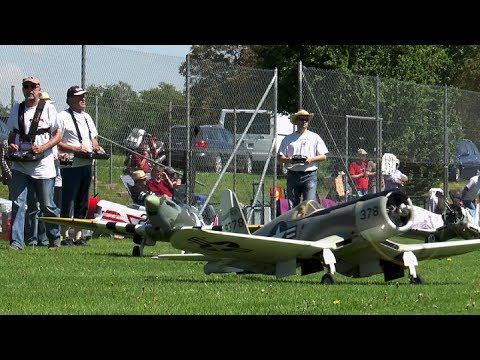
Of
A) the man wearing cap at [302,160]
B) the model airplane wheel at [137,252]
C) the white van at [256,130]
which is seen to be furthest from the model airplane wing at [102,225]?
the white van at [256,130]

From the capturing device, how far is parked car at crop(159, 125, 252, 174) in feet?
63.0

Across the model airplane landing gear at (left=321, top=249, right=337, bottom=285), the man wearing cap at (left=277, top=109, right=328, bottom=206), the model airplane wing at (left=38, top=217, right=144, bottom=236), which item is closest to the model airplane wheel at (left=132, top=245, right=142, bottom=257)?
the model airplane wing at (left=38, top=217, right=144, bottom=236)

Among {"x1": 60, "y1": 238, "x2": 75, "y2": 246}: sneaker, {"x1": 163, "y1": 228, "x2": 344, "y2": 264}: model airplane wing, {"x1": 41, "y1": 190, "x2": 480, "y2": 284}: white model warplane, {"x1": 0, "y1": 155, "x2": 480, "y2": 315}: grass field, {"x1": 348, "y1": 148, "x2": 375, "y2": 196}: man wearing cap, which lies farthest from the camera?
{"x1": 348, "y1": 148, "x2": 375, "y2": 196}: man wearing cap

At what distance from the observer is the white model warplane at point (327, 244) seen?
444 inches

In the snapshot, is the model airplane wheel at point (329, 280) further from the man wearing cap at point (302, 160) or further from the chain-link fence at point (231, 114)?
the chain-link fence at point (231, 114)

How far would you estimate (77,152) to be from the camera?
15.7 meters

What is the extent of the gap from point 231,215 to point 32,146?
3137 mm

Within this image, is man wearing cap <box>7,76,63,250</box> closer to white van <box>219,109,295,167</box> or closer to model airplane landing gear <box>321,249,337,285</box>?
model airplane landing gear <box>321,249,337,285</box>

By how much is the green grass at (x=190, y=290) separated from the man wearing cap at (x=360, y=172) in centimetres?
832

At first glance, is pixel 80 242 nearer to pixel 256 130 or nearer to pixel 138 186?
pixel 138 186

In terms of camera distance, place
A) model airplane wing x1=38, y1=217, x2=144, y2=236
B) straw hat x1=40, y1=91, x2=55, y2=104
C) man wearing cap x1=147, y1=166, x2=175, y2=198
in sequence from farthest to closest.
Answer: man wearing cap x1=147, y1=166, x2=175, y2=198, straw hat x1=40, y1=91, x2=55, y2=104, model airplane wing x1=38, y1=217, x2=144, y2=236

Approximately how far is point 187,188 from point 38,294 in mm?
9272

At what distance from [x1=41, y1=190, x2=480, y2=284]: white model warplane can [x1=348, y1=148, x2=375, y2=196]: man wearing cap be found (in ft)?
32.5

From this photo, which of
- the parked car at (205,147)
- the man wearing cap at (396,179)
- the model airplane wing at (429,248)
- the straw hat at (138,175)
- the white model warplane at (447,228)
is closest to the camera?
the model airplane wing at (429,248)
